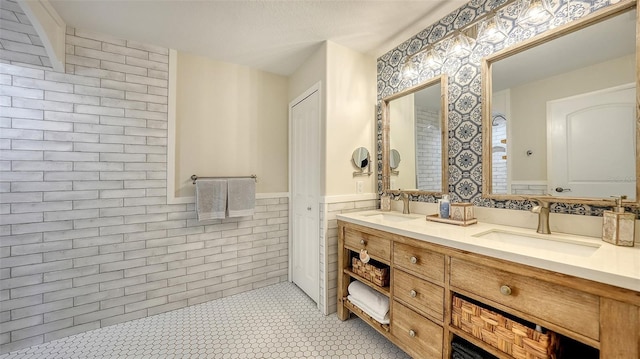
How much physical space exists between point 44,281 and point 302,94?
99.9 inches

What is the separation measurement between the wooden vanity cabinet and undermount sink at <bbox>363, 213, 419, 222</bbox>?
220mm

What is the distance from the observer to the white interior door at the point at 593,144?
1.10m

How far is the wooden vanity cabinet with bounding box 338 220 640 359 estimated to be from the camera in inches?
30.3

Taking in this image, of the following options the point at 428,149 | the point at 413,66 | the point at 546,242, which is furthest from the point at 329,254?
the point at 413,66

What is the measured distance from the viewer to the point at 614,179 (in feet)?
3.72

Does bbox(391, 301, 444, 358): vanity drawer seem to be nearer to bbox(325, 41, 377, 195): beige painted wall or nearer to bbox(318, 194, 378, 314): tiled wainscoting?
bbox(318, 194, 378, 314): tiled wainscoting

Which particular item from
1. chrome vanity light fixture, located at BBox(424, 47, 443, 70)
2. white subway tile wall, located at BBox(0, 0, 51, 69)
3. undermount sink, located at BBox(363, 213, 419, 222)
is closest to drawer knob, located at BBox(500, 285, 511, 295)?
undermount sink, located at BBox(363, 213, 419, 222)

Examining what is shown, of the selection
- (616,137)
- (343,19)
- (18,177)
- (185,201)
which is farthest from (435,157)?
(18,177)

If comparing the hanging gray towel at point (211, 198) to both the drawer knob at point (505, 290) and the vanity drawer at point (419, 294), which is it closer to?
the vanity drawer at point (419, 294)

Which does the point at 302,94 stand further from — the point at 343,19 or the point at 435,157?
the point at 435,157

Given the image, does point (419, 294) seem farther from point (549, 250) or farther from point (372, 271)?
point (549, 250)

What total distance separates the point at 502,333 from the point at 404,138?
148 centimetres

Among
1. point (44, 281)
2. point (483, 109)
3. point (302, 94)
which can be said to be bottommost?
point (44, 281)

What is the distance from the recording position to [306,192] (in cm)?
238
